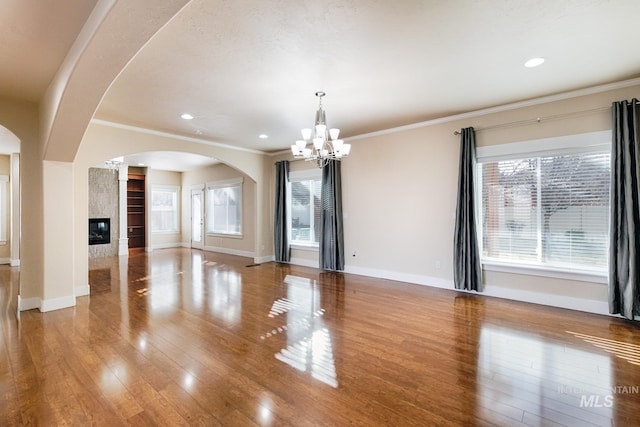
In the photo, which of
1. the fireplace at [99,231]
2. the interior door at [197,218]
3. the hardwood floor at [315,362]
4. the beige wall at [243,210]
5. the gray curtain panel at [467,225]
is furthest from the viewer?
the interior door at [197,218]

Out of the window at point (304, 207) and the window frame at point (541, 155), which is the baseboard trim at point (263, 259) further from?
the window frame at point (541, 155)

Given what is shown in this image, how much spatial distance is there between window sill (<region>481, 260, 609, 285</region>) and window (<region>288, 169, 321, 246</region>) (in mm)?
3824

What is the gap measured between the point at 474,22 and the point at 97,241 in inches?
429

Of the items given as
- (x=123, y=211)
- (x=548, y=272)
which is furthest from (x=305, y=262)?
(x=123, y=211)

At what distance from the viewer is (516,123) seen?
14.4 feet

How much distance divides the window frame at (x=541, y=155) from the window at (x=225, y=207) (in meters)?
6.67

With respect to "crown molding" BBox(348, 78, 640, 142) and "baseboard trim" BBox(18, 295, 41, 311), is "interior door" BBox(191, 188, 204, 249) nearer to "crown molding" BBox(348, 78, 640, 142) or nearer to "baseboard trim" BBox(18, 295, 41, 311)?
"baseboard trim" BBox(18, 295, 41, 311)

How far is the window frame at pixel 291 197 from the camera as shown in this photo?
7.04m

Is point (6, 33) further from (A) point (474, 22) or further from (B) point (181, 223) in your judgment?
(B) point (181, 223)

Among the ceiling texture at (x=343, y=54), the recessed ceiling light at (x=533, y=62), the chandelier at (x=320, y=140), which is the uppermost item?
the recessed ceiling light at (x=533, y=62)

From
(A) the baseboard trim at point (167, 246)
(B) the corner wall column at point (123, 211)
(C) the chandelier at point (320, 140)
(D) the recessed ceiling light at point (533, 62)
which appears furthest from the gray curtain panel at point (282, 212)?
(A) the baseboard trim at point (167, 246)

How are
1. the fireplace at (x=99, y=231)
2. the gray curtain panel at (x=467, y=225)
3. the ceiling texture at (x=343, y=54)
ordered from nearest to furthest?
the ceiling texture at (x=343, y=54), the gray curtain panel at (x=467, y=225), the fireplace at (x=99, y=231)

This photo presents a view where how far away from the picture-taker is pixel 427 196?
5281 mm

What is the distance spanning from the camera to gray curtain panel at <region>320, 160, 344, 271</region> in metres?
6.41
